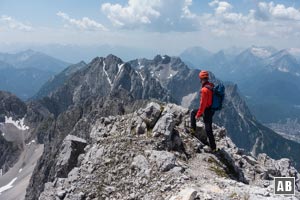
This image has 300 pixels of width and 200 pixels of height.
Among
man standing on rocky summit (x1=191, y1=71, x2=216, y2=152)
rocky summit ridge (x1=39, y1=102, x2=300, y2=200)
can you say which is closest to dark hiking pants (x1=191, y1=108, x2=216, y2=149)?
man standing on rocky summit (x1=191, y1=71, x2=216, y2=152)

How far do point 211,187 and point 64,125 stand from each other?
580 ft

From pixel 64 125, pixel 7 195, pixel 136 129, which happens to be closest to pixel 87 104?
pixel 64 125

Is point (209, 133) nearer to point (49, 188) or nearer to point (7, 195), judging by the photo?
point (49, 188)

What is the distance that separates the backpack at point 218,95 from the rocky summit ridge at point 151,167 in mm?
2999

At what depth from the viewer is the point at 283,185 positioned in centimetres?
1970

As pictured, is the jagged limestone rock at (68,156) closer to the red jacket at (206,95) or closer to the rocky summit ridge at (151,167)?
the rocky summit ridge at (151,167)

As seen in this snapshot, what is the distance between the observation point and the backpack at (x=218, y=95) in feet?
78.1

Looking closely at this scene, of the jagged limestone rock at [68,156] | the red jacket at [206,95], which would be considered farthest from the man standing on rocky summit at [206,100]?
the jagged limestone rock at [68,156]

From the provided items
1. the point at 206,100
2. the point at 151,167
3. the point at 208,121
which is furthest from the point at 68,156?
the point at 206,100

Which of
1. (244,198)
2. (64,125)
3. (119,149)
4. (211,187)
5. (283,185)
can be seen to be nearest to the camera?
(244,198)

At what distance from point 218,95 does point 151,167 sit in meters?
6.21

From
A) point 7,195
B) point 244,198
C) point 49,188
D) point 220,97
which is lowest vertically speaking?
point 7,195

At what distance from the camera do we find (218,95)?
23891mm

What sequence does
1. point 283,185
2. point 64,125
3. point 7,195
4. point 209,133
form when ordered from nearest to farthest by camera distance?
1. point 283,185
2. point 209,133
3. point 7,195
4. point 64,125
